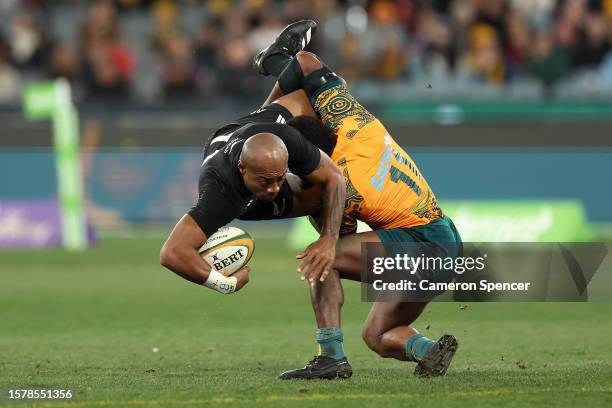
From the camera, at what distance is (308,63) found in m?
8.16

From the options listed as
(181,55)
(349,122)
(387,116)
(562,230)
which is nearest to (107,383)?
(349,122)

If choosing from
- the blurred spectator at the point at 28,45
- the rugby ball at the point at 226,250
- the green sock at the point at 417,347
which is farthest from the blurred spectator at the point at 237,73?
the rugby ball at the point at 226,250

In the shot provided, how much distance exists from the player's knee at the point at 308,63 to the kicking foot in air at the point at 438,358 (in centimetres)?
206

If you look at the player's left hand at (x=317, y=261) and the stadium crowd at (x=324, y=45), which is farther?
the stadium crowd at (x=324, y=45)

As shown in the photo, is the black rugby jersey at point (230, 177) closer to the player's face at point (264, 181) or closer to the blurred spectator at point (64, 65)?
the player's face at point (264, 181)

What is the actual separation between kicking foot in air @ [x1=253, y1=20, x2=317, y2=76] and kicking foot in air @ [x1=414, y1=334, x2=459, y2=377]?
247 centimetres

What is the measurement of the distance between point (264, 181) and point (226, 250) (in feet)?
1.66

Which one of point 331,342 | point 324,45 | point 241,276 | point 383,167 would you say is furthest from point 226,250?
point 324,45

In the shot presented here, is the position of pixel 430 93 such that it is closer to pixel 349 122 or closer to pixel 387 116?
pixel 387 116

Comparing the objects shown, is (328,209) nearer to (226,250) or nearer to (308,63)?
(226,250)

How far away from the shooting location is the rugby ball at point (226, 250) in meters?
6.91

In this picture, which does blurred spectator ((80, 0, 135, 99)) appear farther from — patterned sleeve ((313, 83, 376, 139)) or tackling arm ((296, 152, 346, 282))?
tackling arm ((296, 152, 346, 282))

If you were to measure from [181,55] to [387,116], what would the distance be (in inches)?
143

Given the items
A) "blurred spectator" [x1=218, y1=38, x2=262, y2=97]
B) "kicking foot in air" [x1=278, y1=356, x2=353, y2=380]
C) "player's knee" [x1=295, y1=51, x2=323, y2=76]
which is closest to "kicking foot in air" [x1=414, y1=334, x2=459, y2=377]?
"kicking foot in air" [x1=278, y1=356, x2=353, y2=380]
